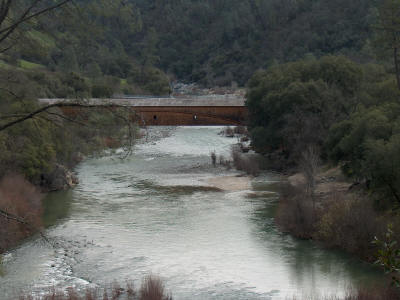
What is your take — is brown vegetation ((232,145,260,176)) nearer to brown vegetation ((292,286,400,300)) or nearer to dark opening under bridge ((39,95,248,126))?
dark opening under bridge ((39,95,248,126))

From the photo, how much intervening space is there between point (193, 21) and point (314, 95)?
84222 mm

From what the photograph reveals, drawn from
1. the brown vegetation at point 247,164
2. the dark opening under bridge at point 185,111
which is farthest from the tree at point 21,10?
the brown vegetation at point 247,164

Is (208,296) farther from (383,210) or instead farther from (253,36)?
(253,36)

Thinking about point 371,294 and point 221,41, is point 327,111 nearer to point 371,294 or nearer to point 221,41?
point 371,294

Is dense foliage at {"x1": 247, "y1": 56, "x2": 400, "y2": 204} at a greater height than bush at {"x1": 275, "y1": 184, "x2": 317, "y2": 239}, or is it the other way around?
dense foliage at {"x1": 247, "y1": 56, "x2": 400, "y2": 204}

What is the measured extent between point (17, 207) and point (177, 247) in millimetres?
6765

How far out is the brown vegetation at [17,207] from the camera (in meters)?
20.4

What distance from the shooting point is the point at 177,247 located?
2091 cm

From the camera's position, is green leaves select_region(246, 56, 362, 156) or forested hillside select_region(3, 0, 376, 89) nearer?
green leaves select_region(246, 56, 362, 156)

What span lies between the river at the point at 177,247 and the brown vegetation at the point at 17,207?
546 mm

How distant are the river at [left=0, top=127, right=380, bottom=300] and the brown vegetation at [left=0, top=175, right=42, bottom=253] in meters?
0.55

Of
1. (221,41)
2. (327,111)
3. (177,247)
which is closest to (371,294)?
(177,247)

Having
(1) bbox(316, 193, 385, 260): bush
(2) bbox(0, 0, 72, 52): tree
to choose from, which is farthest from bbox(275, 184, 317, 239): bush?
(2) bbox(0, 0, 72, 52): tree

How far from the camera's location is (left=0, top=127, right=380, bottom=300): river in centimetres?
1709
